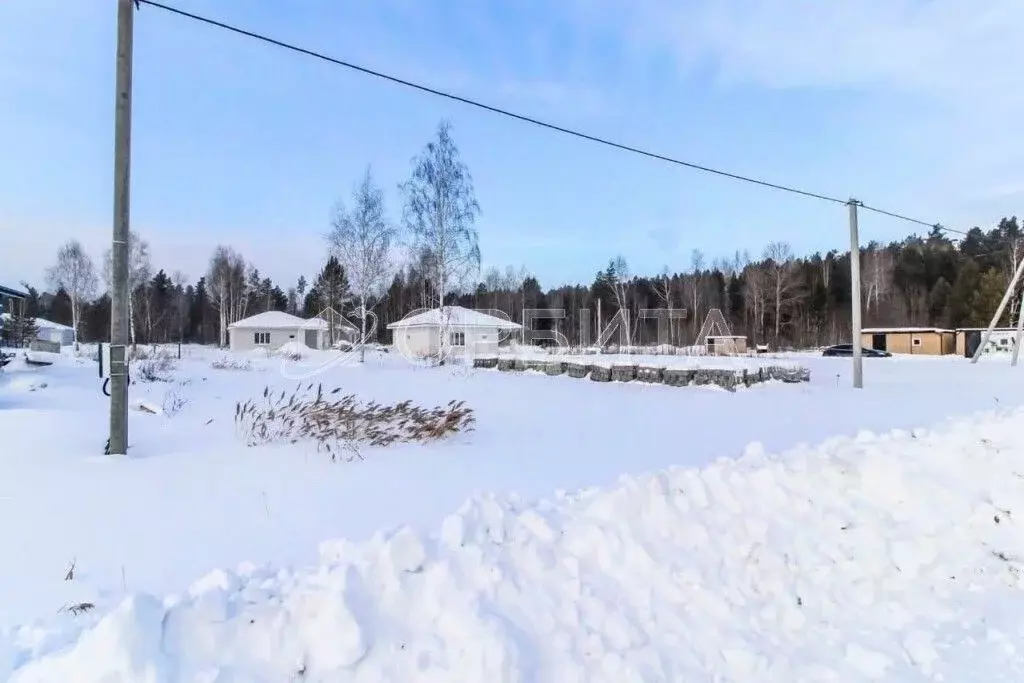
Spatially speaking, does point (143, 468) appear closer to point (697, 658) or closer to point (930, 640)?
point (697, 658)

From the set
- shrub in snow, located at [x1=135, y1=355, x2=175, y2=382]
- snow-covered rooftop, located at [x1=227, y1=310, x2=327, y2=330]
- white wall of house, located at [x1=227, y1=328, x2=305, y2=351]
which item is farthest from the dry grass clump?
white wall of house, located at [x1=227, y1=328, x2=305, y2=351]

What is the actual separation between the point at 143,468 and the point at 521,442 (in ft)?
11.4

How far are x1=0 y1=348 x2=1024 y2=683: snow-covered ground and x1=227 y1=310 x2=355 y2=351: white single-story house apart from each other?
38.0 m

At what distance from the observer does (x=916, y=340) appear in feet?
127

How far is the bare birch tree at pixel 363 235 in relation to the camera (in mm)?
29031

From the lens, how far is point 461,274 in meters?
24.5

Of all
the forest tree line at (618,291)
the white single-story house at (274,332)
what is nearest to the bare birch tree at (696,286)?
the forest tree line at (618,291)

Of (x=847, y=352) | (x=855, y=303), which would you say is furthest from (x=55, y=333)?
(x=847, y=352)

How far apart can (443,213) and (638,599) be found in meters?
22.2

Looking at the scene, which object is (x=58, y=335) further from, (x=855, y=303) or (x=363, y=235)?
(x=855, y=303)

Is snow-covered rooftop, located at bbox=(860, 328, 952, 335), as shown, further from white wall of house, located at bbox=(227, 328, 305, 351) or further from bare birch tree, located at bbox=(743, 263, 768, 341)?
white wall of house, located at bbox=(227, 328, 305, 351)

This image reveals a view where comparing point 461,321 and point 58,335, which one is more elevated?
point 461,321

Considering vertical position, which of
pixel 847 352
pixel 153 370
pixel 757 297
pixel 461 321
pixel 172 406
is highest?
pixel 757 297

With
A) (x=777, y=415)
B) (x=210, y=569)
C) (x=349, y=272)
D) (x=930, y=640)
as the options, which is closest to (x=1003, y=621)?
(x=930, y=640)
